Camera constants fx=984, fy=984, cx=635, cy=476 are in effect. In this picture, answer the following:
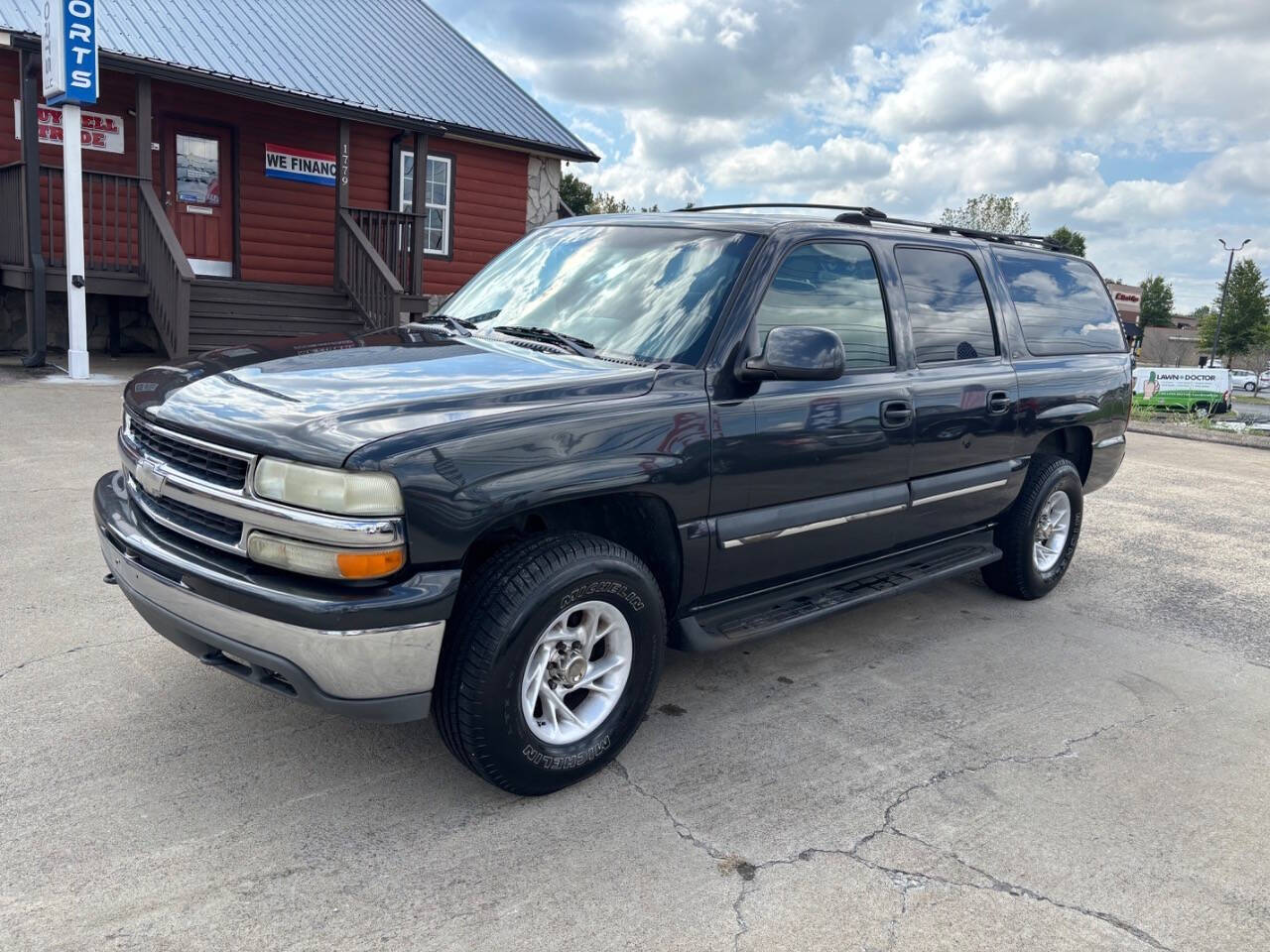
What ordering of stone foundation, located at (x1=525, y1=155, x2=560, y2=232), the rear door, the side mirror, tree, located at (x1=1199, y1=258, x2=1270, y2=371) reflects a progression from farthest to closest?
tree, located at (x1=1199, y1=258, x2=1270, y2=371) → stone foundation, located at (x1=525, y1=155, x2=560, y2=232) → the rear door → the side mirror

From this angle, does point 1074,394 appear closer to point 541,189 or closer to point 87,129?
point 87,129

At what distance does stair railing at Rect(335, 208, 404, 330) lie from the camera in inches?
493

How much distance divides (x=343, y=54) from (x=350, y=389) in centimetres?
1382

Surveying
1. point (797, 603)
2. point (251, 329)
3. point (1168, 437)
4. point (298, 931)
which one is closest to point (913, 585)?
point (797, 603)

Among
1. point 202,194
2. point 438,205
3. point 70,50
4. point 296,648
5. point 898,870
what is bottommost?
point 898,870

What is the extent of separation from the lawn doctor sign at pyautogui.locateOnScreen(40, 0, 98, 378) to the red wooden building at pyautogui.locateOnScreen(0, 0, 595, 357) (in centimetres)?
63

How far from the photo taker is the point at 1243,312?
72312 mm

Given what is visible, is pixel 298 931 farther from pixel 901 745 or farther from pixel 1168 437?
pixel 1168 437

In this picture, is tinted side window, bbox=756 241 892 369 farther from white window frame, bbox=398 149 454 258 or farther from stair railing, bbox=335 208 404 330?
white window frame, bbox=398 149 454 258

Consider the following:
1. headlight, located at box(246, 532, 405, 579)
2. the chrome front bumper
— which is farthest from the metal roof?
headlight, located at box(246, 532, 405, 579)

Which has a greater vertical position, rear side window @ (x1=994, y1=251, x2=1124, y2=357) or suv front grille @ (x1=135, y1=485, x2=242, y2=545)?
rear side window @ (x1=994, y1=251, x2=1124, y2=357)

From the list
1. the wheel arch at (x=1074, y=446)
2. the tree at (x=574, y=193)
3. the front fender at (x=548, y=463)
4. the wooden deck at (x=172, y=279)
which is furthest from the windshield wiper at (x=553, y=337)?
the tree at (x=574, y=193)

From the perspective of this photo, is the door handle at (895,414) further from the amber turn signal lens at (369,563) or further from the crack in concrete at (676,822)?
the amber turn signal lens at (369,563)

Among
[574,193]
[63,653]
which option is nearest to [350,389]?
[63,653]
